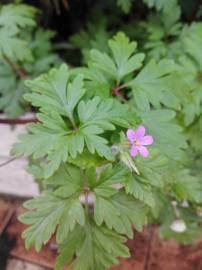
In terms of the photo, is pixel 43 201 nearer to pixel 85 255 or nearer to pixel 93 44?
pixel 85 255

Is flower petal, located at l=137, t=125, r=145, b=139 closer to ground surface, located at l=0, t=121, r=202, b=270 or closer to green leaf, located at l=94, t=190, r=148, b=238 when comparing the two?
green leaf, located at l=94, t=190, r=148, b=238

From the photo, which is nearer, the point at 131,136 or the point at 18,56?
the point at 131,136

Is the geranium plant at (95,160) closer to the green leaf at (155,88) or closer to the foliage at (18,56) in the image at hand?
the green leaf at (155,88)

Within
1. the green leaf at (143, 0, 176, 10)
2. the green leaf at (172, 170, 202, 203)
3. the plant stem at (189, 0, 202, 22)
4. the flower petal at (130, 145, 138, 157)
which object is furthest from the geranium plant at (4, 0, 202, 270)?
the plant stem at (189, 0, 202, 22)

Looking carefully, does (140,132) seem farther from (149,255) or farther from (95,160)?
(149,255)

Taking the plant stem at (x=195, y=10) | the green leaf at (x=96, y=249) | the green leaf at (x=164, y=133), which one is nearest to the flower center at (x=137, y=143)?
the green leaf at (x=164, y=133)

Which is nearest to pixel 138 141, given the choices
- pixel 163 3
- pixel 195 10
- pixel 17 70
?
pixel 163 3

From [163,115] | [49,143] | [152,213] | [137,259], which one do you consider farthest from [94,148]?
[137,259]
